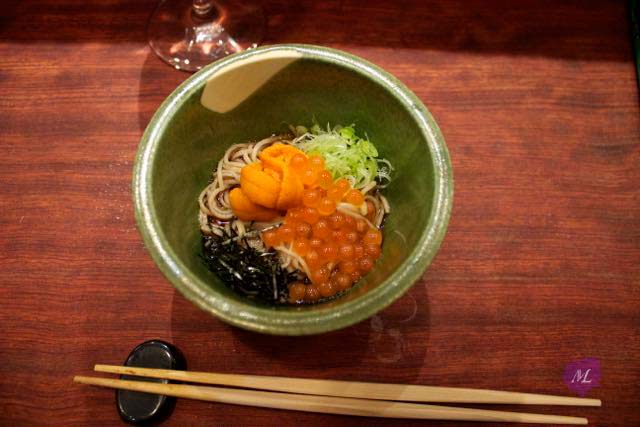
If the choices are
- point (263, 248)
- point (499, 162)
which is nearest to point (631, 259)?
point (499, 162)

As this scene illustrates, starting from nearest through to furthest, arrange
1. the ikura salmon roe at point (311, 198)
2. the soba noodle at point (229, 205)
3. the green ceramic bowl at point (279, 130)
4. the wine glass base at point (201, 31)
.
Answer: the green ceramic bowl at point (279, 130) < the ikura salmon roe at point (311, 198) < the soba noodle at point (229, 205) < the wine glass base at point (201, 31)

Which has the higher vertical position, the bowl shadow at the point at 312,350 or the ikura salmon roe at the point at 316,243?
the ikura salmon roe at the point at 316,243

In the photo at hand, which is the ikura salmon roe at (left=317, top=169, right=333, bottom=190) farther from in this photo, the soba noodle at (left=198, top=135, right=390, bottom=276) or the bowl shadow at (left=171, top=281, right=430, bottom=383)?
the bowl shadow at (left=171, top=281, right=430, bottom=383)

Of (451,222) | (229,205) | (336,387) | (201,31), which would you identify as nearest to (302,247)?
(229,205)

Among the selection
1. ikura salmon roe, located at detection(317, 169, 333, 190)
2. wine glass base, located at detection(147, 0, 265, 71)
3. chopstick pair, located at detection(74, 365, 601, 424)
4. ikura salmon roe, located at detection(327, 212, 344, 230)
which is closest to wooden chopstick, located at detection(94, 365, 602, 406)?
chopstick pair, located at detection(74, 365, 601, 424)

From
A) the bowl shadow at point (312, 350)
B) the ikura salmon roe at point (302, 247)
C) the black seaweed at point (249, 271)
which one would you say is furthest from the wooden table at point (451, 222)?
the ikura salmon roe at point (302, 247)

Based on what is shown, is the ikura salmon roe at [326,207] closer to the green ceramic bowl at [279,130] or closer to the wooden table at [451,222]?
the green ceramic bowl at [279,130]
